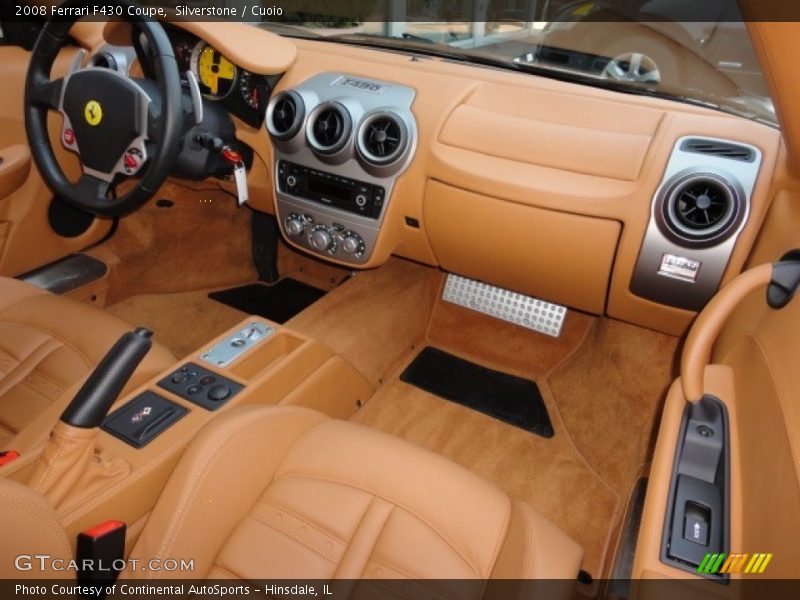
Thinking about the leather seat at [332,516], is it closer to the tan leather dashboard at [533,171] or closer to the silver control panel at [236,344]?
the silver control panel at [236,344]

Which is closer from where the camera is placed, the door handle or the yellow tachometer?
the yellow tachometer

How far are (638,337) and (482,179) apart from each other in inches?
33.3

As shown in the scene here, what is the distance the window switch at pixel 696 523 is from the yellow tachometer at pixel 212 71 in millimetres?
1736

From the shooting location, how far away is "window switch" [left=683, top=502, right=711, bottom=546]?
0.89 meters

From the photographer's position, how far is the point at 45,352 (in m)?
1.61

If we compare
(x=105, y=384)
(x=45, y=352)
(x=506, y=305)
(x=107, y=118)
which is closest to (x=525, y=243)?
(x=506, y=305)

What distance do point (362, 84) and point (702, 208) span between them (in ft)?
A: 3.36

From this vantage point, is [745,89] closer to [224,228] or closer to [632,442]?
[632,442]

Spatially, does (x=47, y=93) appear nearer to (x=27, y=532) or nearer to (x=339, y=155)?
(x=339, y=155)

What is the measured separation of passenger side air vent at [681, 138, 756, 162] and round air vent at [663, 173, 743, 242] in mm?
74

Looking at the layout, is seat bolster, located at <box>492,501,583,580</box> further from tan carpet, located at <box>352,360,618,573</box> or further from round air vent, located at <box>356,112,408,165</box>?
round air vent, located at <box>356,112,408,165</box>

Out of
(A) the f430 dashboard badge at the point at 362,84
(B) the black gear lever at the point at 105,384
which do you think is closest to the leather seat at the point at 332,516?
(B) the black gear lever at the point at 105,384

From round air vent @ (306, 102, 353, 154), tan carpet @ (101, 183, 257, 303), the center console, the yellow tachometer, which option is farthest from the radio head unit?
tan carpet @ (101, 183, 257, 303)

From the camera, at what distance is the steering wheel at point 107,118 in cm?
154
